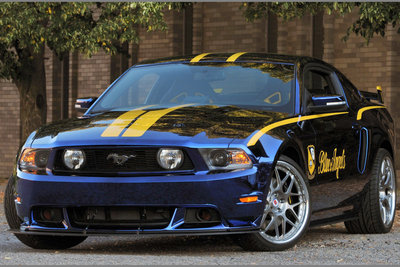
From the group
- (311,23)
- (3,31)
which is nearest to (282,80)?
(3,31)

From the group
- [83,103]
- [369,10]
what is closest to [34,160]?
[83,103]

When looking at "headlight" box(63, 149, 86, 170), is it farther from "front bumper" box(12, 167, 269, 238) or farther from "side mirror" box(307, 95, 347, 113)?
"side mirror" box(307, 95, 347, 113)

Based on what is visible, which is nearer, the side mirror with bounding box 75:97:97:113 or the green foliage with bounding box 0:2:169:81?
the side mirror with bounding box 75:97:97:113

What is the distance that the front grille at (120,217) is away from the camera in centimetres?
651

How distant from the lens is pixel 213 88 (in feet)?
25.4

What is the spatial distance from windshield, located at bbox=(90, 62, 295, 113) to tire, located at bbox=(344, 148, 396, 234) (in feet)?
4.66

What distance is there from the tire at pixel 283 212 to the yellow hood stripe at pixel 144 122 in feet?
3.12

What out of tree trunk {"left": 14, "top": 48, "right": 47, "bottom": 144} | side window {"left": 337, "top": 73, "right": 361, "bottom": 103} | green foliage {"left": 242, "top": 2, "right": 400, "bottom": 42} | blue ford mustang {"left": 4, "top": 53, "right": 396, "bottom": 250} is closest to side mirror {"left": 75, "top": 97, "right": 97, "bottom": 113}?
blue ford mustang {"left": 4, "top": 53, "right": 396, "bottom": 250}

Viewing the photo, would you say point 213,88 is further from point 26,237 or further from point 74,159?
point 26,237

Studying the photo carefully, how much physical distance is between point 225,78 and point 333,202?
4.43 ft

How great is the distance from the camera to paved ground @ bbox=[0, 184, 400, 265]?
20.8 ft

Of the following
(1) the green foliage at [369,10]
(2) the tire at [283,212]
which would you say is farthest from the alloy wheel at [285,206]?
(1) the green foliage at [369,10]

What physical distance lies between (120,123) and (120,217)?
72 cm

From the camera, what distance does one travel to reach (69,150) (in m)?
6.65
